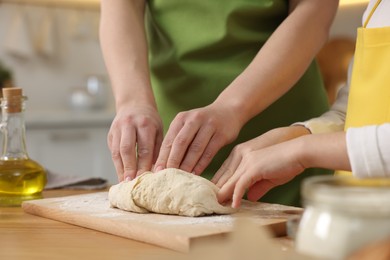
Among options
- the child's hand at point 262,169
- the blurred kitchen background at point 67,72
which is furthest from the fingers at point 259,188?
the blurred kitchen background at point 67,72

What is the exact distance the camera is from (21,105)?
1169 mm

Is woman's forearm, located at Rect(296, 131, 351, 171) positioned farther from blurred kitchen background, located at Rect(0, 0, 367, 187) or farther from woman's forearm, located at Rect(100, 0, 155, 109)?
blurred kitchen background, located at Rect(0, 0, 367, 187)

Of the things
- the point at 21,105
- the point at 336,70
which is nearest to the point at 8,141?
the point at 21,105

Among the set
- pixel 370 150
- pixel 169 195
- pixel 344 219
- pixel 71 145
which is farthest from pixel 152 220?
pixel 71 145

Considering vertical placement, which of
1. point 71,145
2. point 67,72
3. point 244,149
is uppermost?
point 244,149

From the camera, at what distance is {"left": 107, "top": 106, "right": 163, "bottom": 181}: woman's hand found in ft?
3.75

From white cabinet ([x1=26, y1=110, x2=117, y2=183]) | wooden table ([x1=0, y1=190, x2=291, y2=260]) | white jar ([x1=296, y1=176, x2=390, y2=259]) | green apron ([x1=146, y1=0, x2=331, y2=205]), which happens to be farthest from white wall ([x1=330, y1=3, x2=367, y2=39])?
white jar ([x1=296, y1=176, x2=390, y2=259])

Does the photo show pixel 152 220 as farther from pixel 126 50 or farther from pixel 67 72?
pixel 67 72

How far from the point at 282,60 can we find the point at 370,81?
168mm

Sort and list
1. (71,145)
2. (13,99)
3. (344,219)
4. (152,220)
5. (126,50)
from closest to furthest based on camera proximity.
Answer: (344,219) → (152,220) → (13,99) → (126,50) → (71,145)

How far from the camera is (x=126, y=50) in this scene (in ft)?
4.28

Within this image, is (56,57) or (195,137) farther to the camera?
(56,57)

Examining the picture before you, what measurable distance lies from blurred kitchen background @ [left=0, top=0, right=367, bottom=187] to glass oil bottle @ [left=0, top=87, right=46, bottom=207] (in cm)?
213

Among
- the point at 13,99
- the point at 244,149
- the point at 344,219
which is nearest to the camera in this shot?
the point at 344,219
